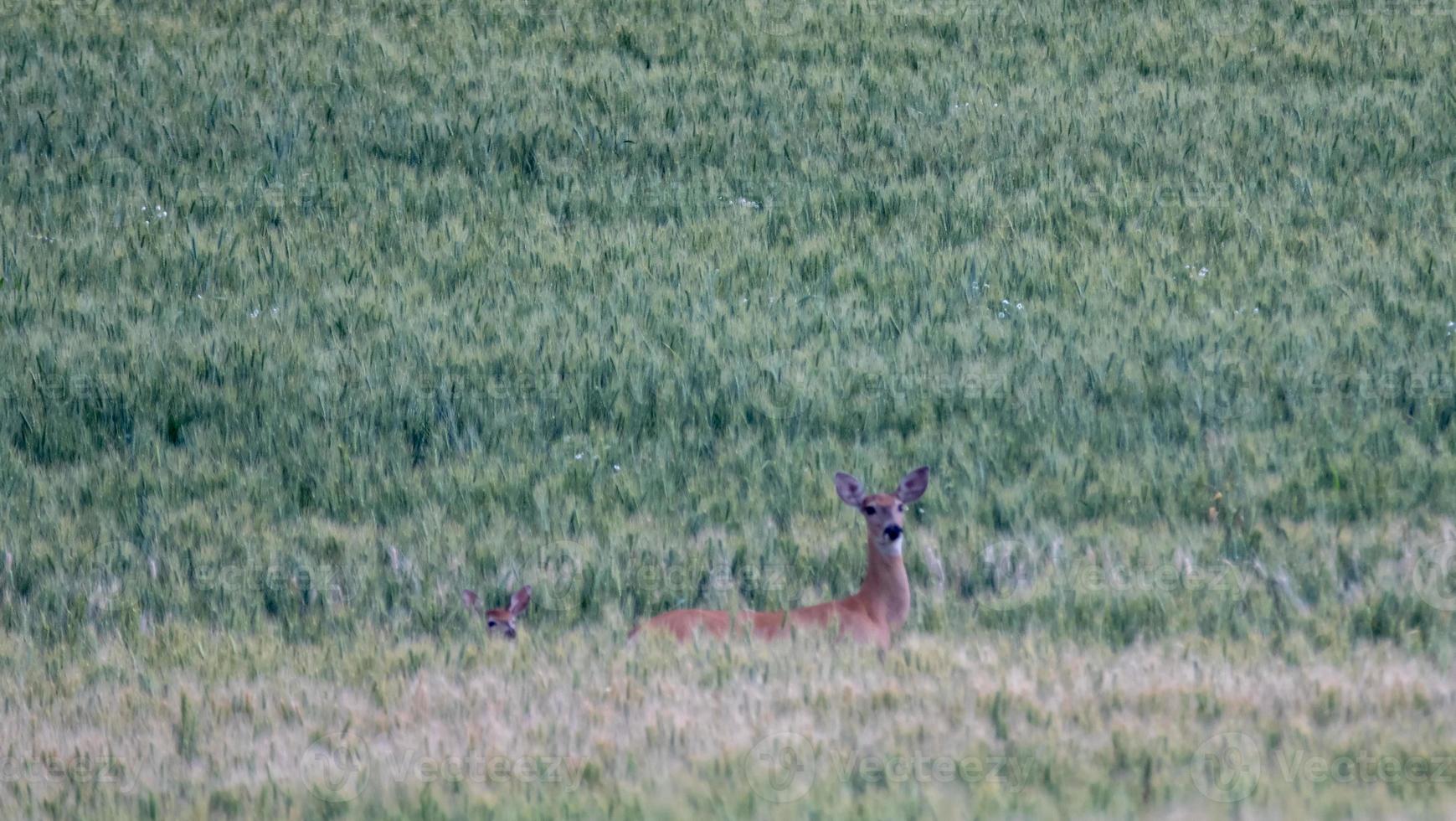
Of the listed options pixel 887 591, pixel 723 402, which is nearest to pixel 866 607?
pixel 887 591

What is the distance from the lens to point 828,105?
17.3 metres

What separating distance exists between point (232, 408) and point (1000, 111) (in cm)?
932

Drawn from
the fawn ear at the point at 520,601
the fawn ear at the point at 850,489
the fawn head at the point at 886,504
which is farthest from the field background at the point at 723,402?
the fawn ear at the point at 850,489

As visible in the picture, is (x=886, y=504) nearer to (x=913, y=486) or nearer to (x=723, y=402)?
(x=913, y=486)

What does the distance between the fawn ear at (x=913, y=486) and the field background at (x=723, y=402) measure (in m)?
0.38

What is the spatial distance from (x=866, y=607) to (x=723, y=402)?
3239 millimetres

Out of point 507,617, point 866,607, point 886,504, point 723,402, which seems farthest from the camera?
point 723,402

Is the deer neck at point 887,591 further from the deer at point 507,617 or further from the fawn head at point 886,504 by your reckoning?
the deer at point 507,617

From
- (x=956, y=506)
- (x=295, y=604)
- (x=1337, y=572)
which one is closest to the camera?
(x=1337, y=572)

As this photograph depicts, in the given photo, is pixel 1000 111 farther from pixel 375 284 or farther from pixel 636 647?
pixel 636 647

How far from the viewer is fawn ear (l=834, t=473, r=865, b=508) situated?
306 inches

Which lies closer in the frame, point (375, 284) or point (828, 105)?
point (375, 284)

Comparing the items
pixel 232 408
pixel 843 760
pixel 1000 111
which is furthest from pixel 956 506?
pixel 1000 111

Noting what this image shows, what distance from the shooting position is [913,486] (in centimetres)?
786
